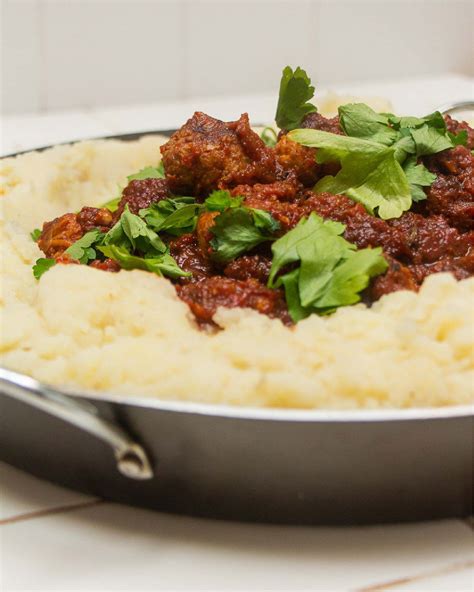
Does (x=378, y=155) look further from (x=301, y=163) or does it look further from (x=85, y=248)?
(x=85, y=248)

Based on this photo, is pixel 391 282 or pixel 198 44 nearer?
pixel 391 282

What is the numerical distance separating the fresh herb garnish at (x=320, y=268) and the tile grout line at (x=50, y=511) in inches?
36.3

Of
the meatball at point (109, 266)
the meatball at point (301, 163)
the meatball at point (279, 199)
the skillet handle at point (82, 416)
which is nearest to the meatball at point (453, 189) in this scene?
the meatball at point (301, 163)

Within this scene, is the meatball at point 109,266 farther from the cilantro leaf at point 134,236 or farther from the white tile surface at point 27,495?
the white tile surface at point 27,495

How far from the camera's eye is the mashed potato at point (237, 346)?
2.74 metres

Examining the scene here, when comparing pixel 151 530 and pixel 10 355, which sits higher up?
pixel 10 355

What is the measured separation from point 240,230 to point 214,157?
0.46 metres

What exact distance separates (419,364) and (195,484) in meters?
0.77

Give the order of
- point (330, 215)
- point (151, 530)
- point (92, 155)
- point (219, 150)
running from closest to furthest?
1. point (151, 530)
2. point (330, 215)
3. point (219, 150)
4. point (92, 155)

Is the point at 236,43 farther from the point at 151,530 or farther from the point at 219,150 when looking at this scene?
the point at 151,530

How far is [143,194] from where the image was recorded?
4.07 m

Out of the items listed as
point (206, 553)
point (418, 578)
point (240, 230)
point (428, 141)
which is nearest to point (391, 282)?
point (240, 230)

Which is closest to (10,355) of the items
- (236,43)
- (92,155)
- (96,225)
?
(96,225)

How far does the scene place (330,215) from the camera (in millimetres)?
3572
